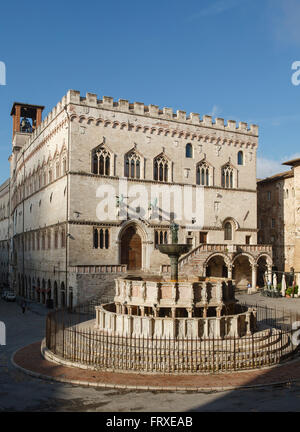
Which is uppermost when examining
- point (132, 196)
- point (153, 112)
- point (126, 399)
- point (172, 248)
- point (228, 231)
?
point (153, 112)

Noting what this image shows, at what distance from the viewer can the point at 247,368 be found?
574 inches

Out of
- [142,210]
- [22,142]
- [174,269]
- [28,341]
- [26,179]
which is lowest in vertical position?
[28,341]

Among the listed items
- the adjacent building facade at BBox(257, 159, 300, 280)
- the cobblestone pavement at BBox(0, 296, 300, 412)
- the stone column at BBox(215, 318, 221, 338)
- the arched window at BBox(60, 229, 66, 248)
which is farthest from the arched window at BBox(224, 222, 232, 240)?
the cobblestone pavement at BBox(0, 296, 300, 412)

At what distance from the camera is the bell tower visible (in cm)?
5525

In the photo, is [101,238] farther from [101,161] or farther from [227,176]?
[227,176]

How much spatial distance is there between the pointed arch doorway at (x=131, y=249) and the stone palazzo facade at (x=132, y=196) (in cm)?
9

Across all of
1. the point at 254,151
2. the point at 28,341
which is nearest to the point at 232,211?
the point at 254,151

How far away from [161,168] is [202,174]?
15.1ft

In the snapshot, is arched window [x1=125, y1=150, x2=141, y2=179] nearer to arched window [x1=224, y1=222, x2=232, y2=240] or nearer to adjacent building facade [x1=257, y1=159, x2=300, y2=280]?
arched window [x1=224, y1=222, x2=232, y2=240]

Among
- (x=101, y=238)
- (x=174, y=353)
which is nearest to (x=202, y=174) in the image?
(x=101, y=238)

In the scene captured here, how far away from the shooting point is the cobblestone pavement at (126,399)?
11.0m

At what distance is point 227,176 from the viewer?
42.3 m
